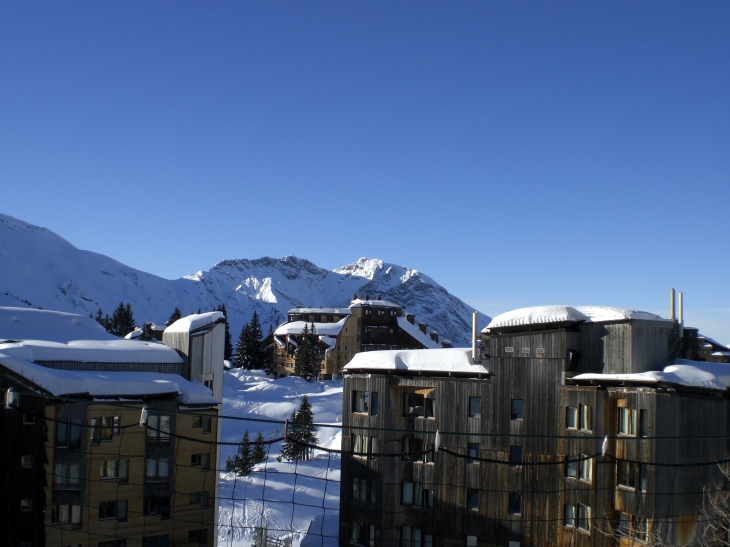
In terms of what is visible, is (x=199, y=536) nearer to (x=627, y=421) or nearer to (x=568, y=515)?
(x=568, y=515)

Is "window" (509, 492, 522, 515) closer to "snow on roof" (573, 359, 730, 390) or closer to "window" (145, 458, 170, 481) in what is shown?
"snow on roof" (573, 359, 730, 390)

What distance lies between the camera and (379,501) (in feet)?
75.3

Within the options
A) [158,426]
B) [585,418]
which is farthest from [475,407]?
[158,426]

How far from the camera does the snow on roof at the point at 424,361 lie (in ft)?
73.4

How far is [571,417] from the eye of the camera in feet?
65.7

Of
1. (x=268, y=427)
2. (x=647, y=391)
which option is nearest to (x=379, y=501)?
(x=647, y=391)

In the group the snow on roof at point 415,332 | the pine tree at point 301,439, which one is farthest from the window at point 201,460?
the snow on roof at point 415,332

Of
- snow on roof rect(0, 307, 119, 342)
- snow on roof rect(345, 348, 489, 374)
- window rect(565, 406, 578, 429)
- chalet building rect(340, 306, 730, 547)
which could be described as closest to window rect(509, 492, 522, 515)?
chalet building rect(340, 306, 730, 547)

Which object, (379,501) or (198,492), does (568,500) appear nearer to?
(379,501)

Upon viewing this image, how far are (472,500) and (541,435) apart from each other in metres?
5.81

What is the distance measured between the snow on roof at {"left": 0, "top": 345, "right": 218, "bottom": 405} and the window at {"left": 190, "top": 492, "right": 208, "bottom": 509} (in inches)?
105

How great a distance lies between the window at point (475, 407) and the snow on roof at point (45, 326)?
40.3ft

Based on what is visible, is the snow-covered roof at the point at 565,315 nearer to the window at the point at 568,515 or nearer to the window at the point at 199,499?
the window at the point at 568,515

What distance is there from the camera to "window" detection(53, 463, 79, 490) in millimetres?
17672
